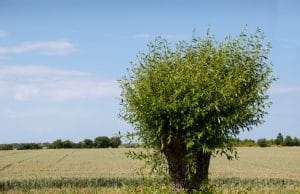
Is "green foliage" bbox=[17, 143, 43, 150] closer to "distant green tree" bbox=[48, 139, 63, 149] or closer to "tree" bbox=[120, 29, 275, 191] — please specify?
"distant green tree" bbox=[48, 139, 63, 149]

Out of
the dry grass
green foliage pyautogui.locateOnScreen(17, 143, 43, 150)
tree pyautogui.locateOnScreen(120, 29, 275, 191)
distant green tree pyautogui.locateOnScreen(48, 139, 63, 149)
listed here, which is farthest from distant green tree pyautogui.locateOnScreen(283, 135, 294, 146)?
tree pyautogui.locateOnScreen(120, 29, 275, 191)

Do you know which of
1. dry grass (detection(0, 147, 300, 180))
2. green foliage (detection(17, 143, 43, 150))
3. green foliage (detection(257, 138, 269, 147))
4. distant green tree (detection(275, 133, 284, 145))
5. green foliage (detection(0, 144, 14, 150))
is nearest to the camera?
dry grass (detection(0, 147, 300, 180))

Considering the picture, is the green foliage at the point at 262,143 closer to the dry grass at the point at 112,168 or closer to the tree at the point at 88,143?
the tree at the point at 88,143

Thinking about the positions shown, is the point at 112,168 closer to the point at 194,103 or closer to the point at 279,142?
the point at 194,103

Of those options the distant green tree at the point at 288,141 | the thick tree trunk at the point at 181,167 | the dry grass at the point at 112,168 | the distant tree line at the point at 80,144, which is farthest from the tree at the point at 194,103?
the distant green tree at the point at 288,141

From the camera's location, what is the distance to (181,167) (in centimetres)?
1623

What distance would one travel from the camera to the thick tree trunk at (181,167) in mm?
16250

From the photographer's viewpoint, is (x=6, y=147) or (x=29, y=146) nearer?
(x=29, y=146)

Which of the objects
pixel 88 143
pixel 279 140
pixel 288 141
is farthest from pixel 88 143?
pixel 288 141

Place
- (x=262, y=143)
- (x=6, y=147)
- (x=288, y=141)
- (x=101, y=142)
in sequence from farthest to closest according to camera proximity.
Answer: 1. (x=6, y=147)
2. (x=288, y=141)
3. (x=101, y=142)
4. (x=262, y=143)

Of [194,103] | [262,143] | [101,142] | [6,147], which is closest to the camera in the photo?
[194,103]

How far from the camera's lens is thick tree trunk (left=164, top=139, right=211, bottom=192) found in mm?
16250

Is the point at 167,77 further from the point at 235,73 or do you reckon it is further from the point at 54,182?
the point at 54,182

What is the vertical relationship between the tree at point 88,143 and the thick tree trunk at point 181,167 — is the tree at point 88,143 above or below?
above
